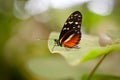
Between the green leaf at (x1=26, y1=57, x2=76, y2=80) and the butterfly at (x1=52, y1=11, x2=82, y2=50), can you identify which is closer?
the butterfly at (x1=52, y1=11, x2=82, y2=50)

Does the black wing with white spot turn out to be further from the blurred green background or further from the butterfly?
the blurred green background

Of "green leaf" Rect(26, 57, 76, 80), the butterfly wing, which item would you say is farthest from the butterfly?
"green leaf" Rect(26, 57, 76, 80)

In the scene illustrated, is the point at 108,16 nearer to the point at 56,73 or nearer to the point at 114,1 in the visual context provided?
the point at 114,1

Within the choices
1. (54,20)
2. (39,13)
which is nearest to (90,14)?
(54,20)

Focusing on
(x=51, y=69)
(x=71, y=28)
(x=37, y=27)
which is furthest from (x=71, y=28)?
(x=37, y=27)

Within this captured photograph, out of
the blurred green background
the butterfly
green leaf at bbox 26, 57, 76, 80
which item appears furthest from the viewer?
the blurred green background

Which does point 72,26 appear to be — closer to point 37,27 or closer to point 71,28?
point 71,28
